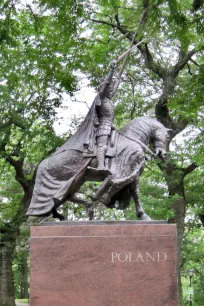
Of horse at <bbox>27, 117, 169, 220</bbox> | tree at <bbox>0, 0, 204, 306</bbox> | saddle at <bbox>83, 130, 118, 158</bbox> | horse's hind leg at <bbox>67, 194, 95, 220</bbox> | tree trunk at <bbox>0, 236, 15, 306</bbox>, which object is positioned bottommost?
tree trunk at <bbox>0, 236, 15, 306</bbox>

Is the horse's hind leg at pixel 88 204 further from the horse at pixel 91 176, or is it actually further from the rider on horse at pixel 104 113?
the rider on horse at pixel 104 113

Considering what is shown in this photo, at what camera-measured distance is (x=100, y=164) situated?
28.3 ft

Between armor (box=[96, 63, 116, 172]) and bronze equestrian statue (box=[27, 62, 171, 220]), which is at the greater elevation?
armor (box=[96, 63, 116, 172])

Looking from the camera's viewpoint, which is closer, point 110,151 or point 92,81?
point 110,151

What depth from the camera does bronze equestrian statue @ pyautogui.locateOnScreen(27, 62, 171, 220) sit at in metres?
8.62

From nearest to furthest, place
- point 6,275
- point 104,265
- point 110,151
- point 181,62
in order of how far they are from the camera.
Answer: point 104,265 < point 110,151 < point 181,62 < point 6,275

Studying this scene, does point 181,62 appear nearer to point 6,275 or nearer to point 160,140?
point 6,275

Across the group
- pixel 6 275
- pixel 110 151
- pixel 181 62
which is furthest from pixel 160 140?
pixel 6 275

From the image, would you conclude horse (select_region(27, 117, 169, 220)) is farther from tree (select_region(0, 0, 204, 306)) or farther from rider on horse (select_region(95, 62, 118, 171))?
tree (select_region(0, 0, 204, 306))

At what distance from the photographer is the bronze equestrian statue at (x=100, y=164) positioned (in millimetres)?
8625

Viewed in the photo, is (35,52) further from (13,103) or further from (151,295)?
(151,295)

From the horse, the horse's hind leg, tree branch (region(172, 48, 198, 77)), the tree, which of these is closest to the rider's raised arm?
the horse

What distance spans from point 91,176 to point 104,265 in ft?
5.47

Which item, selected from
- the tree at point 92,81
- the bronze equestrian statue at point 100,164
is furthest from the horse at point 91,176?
the tree at point 92,81
